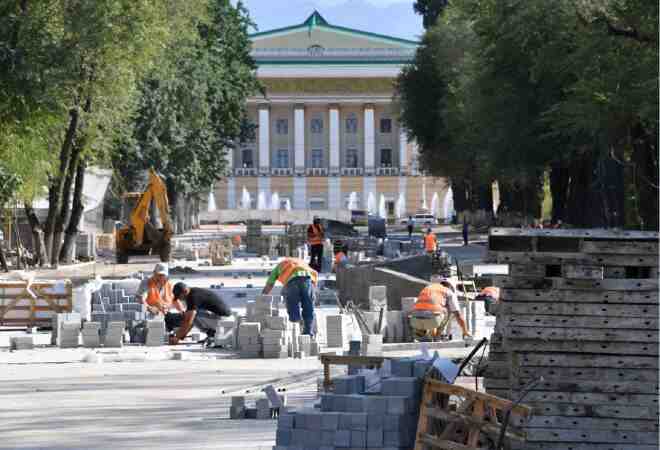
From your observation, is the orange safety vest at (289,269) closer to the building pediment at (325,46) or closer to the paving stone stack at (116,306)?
the paving stone stack at (116,306)

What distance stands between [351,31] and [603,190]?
104m

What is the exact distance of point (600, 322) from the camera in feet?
41.0

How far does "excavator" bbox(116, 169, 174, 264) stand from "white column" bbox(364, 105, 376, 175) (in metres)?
103

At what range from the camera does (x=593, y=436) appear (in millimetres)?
12305

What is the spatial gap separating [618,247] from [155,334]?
11832mm

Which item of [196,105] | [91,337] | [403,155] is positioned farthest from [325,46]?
[91,337]

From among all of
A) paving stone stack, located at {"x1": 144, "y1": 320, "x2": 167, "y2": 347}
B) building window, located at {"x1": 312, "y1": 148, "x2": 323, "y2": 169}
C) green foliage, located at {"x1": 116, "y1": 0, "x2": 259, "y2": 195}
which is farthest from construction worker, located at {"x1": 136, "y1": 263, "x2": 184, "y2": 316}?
building window, located at {"x1": 312, "y1": 148, "x2": 323, "y2": 169}

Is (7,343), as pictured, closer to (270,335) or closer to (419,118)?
(270,335)

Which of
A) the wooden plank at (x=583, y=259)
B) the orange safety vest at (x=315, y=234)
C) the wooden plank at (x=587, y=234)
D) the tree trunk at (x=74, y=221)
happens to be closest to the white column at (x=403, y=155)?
the tree trunk at (x=74, y=221)

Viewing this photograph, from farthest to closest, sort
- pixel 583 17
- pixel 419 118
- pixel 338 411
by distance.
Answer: pixel 419 118
pixel 583 17
pixel 338 411

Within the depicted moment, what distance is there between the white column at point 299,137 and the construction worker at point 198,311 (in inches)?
5068

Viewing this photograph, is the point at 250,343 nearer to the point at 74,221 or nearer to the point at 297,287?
the point at 297,287

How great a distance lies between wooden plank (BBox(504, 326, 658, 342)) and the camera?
12.4 meters

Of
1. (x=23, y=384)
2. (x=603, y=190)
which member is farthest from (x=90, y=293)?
(x=603, y=190)
